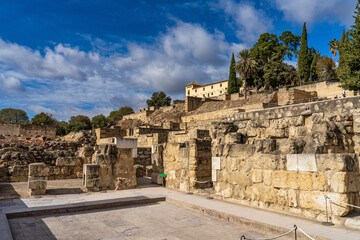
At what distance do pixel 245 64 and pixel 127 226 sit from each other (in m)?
45.1

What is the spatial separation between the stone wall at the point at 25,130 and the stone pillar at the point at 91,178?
87.5 feet

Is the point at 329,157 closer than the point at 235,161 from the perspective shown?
Yes

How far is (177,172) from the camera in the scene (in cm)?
1054

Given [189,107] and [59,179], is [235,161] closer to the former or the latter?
[59,179]

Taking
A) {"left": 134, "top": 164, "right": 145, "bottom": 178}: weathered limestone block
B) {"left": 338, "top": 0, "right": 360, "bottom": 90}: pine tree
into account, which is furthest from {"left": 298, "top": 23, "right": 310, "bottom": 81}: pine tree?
{"left": 134, "top": 164, "right": 145, "bottom": 178}: weathered limestone block

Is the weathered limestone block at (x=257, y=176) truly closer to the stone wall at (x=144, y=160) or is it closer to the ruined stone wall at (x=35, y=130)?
the stone wall at (x=144, y=160)

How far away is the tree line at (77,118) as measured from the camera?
5138cm

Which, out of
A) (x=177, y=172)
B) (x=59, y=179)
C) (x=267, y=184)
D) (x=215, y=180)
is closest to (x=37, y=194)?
(x=59, y=179)

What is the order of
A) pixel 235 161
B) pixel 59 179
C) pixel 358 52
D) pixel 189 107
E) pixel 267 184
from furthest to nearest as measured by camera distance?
pixel 189 107 < pixel 358 52 < pixel 59 179 < pixel 235 161 < pixel 267 184

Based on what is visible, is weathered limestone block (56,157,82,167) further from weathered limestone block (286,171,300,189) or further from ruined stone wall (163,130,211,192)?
weathered limestone block (286,171,300,189)

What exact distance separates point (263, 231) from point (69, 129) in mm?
49345

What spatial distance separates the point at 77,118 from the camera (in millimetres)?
60969

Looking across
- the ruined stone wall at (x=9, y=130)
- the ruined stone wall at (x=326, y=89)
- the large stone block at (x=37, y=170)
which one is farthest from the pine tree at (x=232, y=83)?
the large stone block at (x=37, y=170)

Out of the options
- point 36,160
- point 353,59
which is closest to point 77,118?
point 36,160
